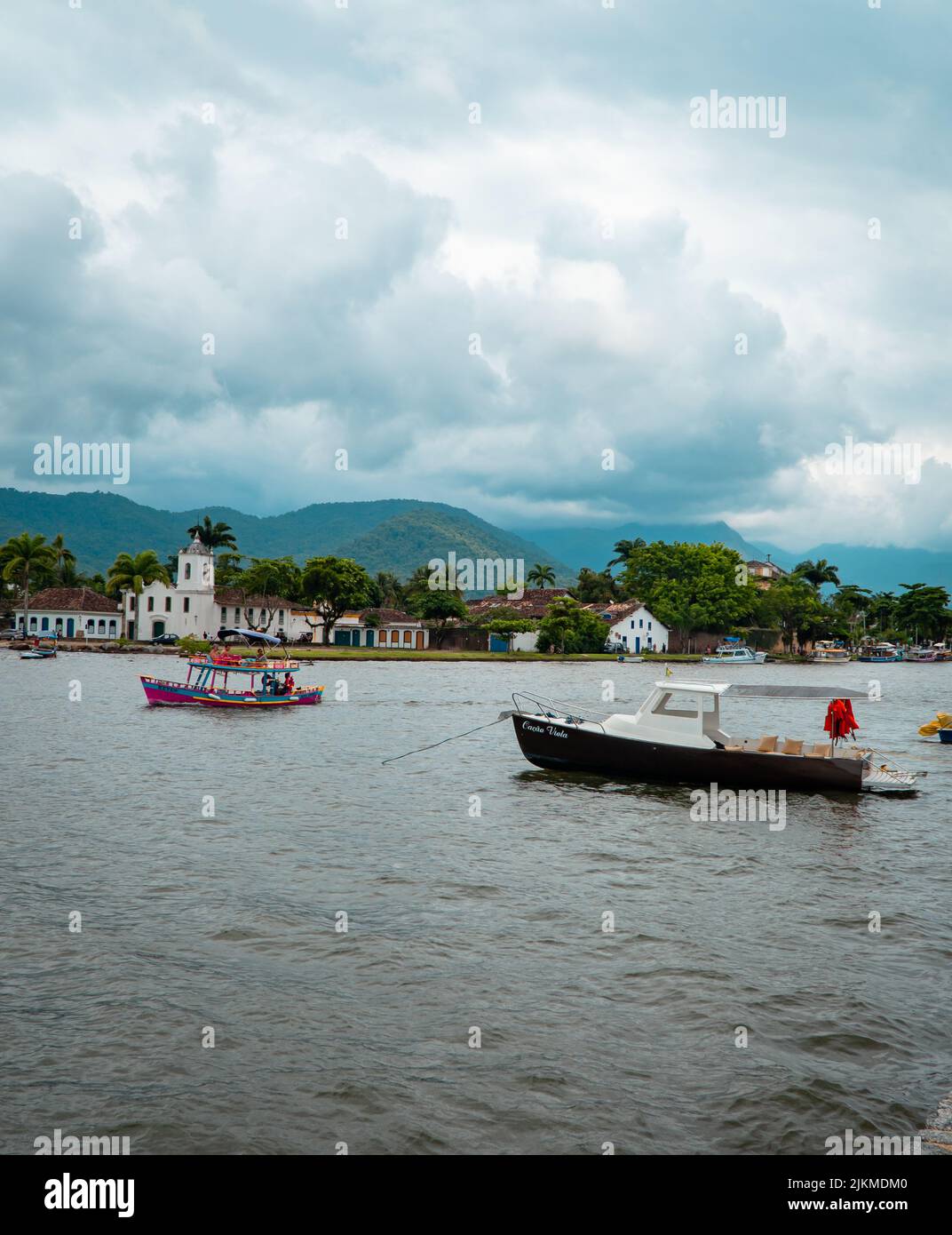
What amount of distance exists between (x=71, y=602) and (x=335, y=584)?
32457mm

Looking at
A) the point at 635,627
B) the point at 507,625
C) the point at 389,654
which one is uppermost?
the point at 507,625

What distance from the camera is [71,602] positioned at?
4461 inches

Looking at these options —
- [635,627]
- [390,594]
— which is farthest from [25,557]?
[635,627]

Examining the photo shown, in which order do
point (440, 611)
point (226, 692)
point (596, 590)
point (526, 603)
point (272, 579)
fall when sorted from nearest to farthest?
point (226, 692) < point (272, 579) < point (440, 611) < point (526, 603) < point (596, 590)

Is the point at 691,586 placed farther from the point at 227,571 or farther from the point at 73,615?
the point at 73,615

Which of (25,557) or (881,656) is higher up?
(25,557)

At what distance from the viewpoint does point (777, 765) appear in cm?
2395

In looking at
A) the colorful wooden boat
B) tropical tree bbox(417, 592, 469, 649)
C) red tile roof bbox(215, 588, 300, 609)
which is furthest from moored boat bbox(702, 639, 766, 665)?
the colorful wooden boat

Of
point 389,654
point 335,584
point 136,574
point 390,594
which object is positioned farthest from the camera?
point 390,594

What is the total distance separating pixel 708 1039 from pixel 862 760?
16422mm

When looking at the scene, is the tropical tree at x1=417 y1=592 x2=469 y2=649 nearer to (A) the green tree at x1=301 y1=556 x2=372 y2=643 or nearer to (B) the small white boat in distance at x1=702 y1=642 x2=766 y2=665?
(A) the green tree at x1=301 y1=556 x2=372 y2=643
